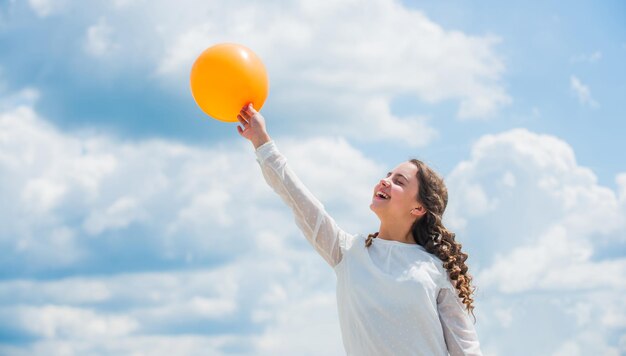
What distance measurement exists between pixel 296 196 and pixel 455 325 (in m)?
1.58

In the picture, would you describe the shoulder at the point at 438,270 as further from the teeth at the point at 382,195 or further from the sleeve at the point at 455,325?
the teeth at the point at 382,195

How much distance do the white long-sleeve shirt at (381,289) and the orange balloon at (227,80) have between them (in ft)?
1.77

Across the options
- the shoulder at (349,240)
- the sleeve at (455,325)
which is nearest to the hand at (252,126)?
the shoulder at (349,240)

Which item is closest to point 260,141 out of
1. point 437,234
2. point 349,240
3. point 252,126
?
point 252,126

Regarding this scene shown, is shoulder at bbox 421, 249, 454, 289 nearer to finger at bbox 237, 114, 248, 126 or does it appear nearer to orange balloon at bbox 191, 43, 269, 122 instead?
finger at bbox 237, 114, 248, 126

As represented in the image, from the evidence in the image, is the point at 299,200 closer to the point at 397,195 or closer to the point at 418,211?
the point at 397,195

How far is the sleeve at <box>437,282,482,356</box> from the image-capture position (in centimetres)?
495

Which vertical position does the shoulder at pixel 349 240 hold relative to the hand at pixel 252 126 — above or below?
below

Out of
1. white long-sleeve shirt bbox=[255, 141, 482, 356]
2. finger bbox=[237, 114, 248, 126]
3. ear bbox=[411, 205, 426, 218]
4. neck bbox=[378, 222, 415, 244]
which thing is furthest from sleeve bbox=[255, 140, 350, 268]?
ear bbox=[411, 205, 426, 218]

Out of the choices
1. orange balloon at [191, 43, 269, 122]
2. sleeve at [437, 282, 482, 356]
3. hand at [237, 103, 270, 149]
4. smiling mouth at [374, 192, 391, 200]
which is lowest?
sleeve at [437, 282, 482, 356]

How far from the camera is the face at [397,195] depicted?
5.25 meters

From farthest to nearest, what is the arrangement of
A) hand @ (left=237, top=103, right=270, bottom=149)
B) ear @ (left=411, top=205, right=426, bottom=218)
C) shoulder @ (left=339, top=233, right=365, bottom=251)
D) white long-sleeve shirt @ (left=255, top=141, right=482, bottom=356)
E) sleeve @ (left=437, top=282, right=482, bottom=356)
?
ear @ (left=411, top=205, right=426, bottom=218) → shoulder @ (left=339, top=233, right=365, bottom=251) → hand @ (left=237, top=103, right=270, bottom=149) → sleeve @ (left=437, top=282, right=482, bottom=356) → white long-sleeve shirt @ (left=255, top=141, right=482, bottom=356)

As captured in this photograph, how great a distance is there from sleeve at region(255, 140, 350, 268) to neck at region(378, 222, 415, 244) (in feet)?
1.40

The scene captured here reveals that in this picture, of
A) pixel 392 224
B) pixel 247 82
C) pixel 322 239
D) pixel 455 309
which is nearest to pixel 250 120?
pixel 247 82
